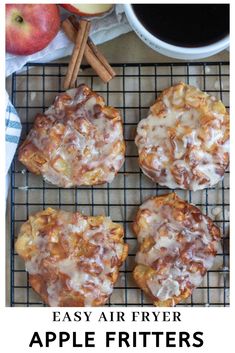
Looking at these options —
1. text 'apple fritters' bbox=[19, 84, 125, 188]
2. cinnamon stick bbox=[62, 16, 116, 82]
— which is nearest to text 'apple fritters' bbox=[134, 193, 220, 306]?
text 'apple fritters' bbox=[19, 84, 125, 188]

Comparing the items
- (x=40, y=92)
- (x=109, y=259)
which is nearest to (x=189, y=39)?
(x=40, y=92)

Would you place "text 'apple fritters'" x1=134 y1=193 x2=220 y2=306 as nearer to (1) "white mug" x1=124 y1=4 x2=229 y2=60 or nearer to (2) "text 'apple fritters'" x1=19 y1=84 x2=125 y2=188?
(2) "text 'apple fritters'" x1=19 y1=84 x2=125 y2=188

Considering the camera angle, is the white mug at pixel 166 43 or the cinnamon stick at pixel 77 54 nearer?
the white mug at pixel 166 43

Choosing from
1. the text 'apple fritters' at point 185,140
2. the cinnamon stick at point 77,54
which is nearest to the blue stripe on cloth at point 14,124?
the cinnamon stick at point 77,54

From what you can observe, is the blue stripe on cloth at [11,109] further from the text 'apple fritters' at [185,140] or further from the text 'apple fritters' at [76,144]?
the text 'apple fritters' at [185,140]

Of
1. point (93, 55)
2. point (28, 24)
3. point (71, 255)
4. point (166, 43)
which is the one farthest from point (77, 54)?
point (71, 255)

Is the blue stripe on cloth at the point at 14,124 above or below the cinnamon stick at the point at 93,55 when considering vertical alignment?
below

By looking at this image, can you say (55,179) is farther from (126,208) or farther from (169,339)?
(169,339)

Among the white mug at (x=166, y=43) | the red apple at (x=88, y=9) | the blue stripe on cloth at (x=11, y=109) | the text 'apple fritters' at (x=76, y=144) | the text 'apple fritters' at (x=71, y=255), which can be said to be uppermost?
the red apple at (x=88, y=9)
